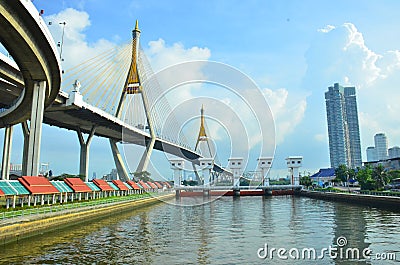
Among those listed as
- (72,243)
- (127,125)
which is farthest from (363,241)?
(127,125)

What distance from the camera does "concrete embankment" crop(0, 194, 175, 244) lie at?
49.3ft

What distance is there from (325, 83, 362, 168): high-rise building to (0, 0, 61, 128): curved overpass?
117 m

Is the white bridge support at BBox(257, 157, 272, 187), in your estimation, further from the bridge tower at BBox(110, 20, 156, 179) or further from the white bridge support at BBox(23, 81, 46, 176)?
the white bridge support at BBox(23, 81, 46, 176)

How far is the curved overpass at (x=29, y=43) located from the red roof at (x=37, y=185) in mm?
8152

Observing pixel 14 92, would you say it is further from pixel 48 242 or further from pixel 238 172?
pixel 238 172

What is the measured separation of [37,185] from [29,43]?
9.43 m

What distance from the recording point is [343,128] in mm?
129250

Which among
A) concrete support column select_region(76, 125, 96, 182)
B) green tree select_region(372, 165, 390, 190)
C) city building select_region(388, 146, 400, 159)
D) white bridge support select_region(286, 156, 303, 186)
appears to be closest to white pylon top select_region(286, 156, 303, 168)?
white bridge support select_region(286, 156, 303, 186)

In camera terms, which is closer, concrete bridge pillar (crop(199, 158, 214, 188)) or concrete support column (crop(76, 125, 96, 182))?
concrete support column (crop(76, 125, 96, 182))

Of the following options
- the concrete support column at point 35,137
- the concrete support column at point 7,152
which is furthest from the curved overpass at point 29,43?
the concrete support column at point 7,152

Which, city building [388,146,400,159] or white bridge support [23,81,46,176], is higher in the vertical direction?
city building [388,146,400,159]

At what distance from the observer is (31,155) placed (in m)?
30.7

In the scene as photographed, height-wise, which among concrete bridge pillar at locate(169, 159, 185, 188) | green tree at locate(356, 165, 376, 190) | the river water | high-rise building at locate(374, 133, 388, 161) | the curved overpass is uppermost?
high-rise building at locate(374, 133, 388, 161)

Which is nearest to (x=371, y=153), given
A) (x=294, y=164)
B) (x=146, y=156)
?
(x=294, y=164)
